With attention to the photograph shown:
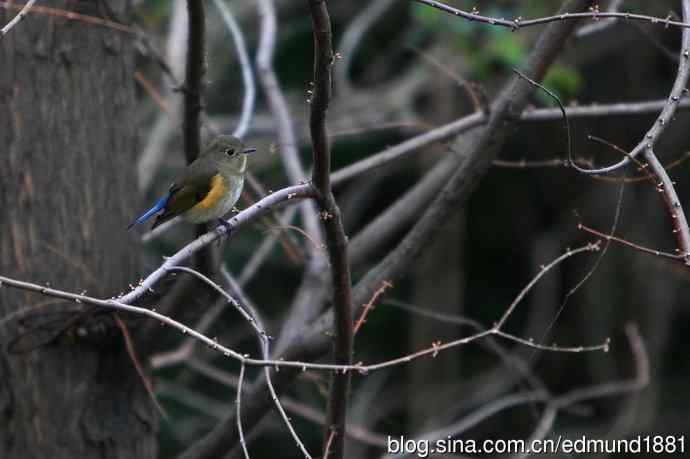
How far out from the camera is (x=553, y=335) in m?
8.67

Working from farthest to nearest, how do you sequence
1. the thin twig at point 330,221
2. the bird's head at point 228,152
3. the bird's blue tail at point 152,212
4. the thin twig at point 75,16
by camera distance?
the bird's head at point 228,152
the bird's blue tail at point 152,212
the thin twig at point 75,16
the thin twig at point 330,221

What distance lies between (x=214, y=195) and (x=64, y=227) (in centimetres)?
55

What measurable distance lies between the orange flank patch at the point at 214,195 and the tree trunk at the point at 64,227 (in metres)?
0.29

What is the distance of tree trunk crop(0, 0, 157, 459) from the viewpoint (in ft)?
11.6

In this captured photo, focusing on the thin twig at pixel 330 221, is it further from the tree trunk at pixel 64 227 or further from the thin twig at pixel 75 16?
the thin twig at pixel 75 16

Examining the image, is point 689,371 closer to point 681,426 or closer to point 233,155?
point 681,426

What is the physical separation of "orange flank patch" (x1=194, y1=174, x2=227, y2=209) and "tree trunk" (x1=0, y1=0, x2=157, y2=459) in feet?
0.96

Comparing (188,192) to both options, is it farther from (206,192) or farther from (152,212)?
(152,212)

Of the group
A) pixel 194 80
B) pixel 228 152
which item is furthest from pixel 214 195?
pixel 194 80

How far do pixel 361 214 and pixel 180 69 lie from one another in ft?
11.0

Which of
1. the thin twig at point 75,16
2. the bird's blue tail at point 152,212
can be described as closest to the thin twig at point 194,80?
the bird's blue tail at point 152,212

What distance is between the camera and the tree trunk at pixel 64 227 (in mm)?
3523

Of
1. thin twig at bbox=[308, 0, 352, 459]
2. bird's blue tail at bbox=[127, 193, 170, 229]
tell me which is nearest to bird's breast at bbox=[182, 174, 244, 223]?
bird's blue tail at bbox=[127, 193, 170, 229]

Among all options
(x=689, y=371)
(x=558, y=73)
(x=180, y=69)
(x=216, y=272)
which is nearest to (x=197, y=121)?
A: (x=216, y=272)
